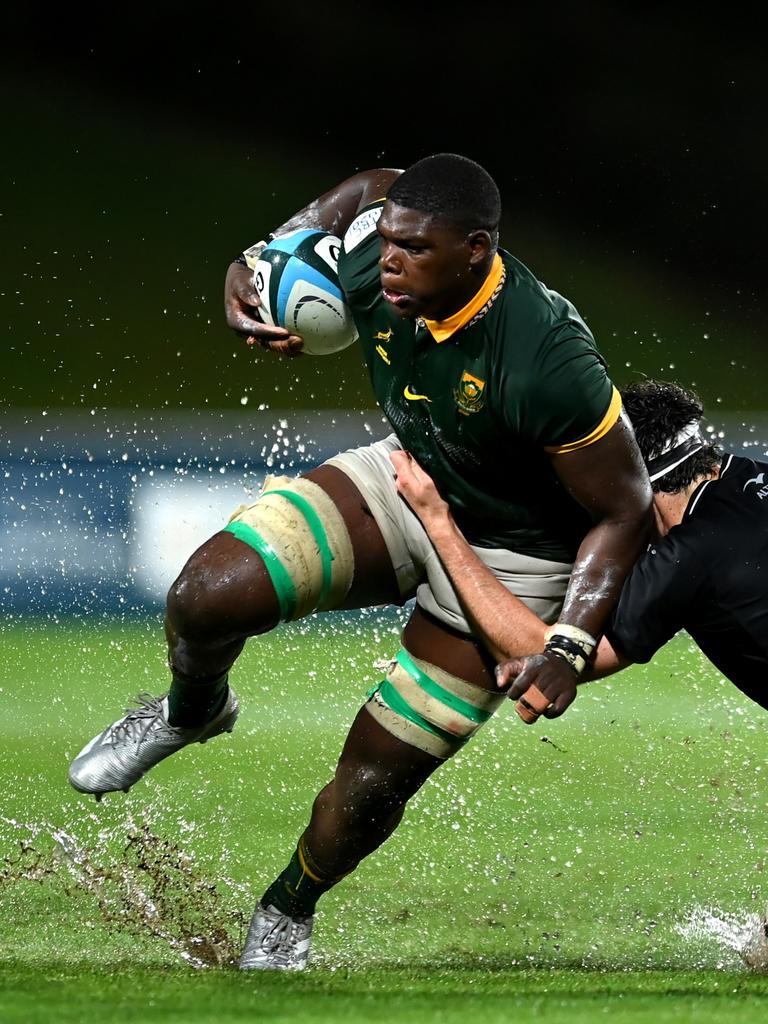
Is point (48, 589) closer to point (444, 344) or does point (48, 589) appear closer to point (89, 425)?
point (89, 425)

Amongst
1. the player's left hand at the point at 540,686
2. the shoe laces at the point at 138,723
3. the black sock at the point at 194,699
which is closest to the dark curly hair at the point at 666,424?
the player's left hand at the point at 540,686

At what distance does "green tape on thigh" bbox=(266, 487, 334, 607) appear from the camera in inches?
143

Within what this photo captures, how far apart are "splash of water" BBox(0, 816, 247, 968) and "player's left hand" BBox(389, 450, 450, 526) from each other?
128 centimetres

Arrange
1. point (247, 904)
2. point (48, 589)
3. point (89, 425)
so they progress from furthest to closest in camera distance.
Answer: point (89, 425)
point (48, 589)
point (247, 904)

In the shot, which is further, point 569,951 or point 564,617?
point 569,951

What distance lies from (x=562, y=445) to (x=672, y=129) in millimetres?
10799

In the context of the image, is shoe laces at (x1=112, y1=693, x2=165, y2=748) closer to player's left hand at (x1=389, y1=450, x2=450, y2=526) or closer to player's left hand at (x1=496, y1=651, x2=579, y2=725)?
player's left hand at (x1=389, y1=450, x2=450, y2=526)

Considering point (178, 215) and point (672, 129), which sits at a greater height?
point (672, 129)

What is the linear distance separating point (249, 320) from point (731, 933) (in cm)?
217

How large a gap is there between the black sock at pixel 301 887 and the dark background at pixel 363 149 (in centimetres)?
898

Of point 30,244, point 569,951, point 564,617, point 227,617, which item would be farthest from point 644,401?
point 30,244

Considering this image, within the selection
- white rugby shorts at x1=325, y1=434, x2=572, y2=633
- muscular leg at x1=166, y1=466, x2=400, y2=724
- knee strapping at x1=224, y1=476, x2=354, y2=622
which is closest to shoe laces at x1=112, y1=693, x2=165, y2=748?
muscular leg at x1=166, y1=466, x2=400, y2=724

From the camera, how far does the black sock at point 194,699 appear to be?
3881 millimetres

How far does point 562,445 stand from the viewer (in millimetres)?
3348
